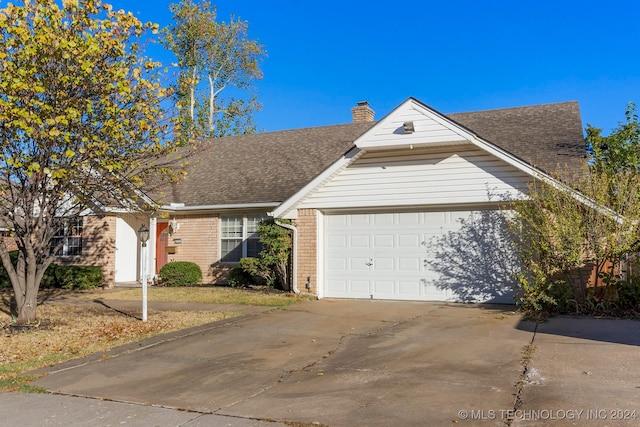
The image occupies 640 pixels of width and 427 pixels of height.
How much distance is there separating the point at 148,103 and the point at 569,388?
28.2 feet

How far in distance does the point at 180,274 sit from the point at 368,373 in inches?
472

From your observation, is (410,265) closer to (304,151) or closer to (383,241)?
(383,241)

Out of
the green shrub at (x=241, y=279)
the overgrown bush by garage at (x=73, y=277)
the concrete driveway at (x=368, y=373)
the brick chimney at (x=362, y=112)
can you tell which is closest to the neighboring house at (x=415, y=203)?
the green shrub at (x=241, y=279)

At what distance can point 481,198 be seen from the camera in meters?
12.6

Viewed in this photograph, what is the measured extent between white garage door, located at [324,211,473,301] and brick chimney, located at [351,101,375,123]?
8.36m

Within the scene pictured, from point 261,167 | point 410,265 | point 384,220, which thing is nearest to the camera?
point 410,265

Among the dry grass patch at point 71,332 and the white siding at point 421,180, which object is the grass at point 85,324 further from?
the white siding at point 421,180

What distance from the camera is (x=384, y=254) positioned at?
13.7 m

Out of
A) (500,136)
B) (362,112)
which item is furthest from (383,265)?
(362,112)

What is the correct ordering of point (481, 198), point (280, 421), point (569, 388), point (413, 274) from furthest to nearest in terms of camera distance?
point (413, 274)
point (481, 198)
point (569, 388)
point (280, 421)

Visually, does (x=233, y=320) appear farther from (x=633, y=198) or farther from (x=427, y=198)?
(x=633, y=198)

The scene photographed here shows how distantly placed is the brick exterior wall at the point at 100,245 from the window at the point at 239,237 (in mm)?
3858

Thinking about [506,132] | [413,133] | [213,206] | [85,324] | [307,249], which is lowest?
[85,324]

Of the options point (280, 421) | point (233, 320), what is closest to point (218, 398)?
point (280, 421)
